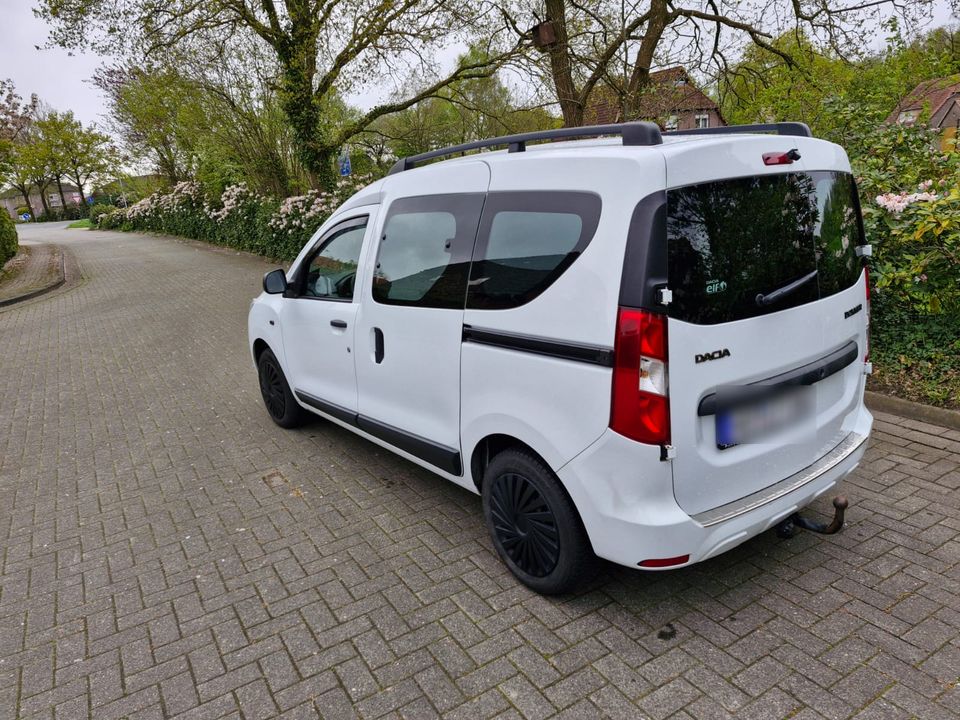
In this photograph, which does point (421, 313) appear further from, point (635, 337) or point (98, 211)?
point (98, 211)

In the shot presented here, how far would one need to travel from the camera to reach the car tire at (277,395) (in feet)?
16.9

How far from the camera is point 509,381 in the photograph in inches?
111

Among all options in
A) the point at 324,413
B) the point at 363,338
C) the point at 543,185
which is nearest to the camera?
the point at 543,185

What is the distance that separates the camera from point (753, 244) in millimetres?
2549

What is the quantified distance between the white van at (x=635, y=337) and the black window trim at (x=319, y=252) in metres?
0.64

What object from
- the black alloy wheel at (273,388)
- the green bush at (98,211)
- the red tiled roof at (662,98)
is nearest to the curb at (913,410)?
the black alloy wheel at (273,388)

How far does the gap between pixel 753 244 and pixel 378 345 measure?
2074 mm

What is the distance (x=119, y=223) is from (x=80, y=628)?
125 feet

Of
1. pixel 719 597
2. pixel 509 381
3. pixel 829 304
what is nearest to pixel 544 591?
pixel 719 597

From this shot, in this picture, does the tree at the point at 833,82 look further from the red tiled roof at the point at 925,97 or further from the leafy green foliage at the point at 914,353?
the leafy green foliage at the point at 914,353

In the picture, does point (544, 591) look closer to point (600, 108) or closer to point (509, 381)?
point (509, 381)

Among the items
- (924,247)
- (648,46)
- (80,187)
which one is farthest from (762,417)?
(80,187)

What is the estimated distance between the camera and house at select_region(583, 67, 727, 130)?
31.6ft

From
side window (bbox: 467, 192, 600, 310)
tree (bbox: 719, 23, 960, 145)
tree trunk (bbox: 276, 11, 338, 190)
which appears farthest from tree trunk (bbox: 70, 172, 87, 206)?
side window (bbox: 467, 192, 600, 310)
